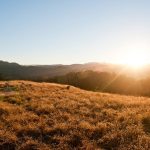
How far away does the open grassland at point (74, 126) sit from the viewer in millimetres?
15367

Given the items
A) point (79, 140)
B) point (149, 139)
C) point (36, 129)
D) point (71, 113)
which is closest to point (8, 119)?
point (36, 129)

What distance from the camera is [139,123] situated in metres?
18.5

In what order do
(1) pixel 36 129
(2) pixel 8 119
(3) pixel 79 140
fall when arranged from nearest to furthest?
(3) pixel 79 140, (1) pixel 36 129, (2) pixel 8 119

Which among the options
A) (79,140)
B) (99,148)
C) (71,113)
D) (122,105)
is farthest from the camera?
(122,105)

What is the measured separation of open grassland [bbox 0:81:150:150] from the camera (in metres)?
15.4

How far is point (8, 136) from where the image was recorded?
16.4 m

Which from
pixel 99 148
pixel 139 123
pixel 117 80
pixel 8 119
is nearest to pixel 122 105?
pixel 139 123

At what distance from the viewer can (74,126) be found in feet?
59.2

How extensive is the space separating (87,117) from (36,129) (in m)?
3.87

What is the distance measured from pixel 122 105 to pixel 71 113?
15.9 feet

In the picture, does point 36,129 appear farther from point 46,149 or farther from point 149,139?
point 149,139

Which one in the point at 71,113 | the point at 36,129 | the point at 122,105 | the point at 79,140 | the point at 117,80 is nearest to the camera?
the point at 79,140

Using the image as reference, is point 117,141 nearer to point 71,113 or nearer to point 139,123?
point 139,123

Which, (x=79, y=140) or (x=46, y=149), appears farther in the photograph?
(x=79, y=140)
